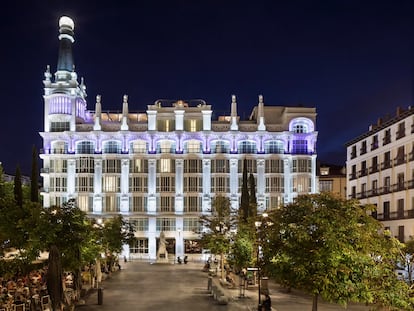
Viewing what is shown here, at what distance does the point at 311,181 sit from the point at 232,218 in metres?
32.3

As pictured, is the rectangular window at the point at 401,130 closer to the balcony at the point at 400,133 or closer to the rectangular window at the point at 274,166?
the balcony at the point at 400,133

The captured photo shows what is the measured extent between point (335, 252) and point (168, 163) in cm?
7228

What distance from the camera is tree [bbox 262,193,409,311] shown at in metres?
18.4

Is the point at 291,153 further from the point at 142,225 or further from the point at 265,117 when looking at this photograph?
the point at 142,225

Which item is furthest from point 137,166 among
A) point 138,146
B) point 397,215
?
point 397,215

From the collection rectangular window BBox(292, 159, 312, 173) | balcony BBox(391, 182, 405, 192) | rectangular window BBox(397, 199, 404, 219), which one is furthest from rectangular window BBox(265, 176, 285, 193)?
rectangular window BBox(397, 199, 404, 219)

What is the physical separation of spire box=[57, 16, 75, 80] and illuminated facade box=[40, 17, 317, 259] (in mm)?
4799

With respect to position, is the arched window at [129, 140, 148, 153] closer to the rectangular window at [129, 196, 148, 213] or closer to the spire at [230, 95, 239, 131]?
the rectangular window at [129, 196, 148, 213]

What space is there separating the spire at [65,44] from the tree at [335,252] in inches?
3144

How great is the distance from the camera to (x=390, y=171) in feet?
185

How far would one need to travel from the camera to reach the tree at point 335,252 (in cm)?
1839

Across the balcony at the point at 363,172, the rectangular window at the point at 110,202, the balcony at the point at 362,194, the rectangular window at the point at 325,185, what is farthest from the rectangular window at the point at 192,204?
the balcony at the point at 363,172

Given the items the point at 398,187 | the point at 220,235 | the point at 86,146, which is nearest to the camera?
the point at 220,235

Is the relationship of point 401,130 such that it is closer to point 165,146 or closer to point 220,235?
point 220,235
